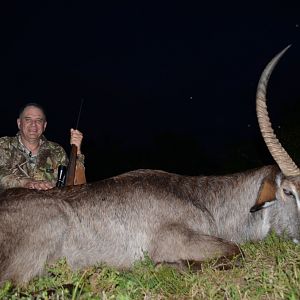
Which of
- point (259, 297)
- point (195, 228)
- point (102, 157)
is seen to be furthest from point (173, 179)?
point (102, 157)

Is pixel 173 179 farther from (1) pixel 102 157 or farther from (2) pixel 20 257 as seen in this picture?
(1) pixel 102 157

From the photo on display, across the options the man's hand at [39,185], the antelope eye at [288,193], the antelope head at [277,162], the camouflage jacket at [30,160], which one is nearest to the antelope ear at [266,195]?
the antelope head at [277,162]

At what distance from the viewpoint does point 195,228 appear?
5.24 m

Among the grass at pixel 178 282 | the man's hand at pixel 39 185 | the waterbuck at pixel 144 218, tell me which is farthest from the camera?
the man's hand at pixel 39 185

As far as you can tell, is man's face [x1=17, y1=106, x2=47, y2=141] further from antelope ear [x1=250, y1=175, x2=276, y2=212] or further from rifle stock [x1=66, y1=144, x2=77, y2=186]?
antelope ear [x1=250, y1=175, x2=276, y2=212]

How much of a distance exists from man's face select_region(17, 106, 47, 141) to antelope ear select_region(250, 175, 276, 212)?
387 centimetres

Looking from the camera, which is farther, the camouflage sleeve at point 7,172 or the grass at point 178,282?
the camouflage sleeve at point 7,172

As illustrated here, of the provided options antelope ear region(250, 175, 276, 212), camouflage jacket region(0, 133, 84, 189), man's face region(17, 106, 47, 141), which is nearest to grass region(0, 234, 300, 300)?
antelope ear region(250, 175, 276, 212)

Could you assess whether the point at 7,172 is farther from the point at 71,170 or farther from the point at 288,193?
the point at 288,193

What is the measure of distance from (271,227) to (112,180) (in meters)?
1.91

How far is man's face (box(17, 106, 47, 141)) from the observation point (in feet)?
25.3

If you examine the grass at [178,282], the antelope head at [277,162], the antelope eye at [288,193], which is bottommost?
the grass at [178,282]

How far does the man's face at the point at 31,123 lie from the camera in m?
7.71

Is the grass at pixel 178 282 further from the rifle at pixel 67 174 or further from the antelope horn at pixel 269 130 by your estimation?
the rifle at pixel 67 174
